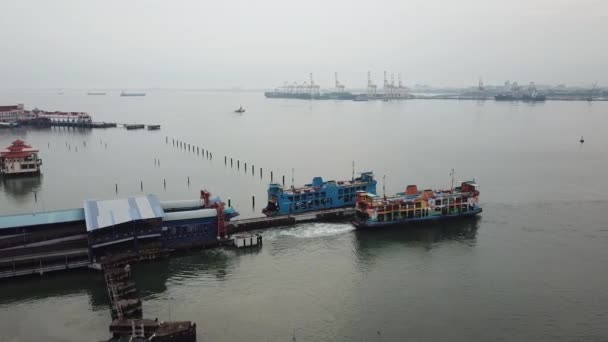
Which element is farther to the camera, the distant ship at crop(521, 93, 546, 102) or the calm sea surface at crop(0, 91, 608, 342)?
the distant ship at crop(521, 93, 546, 102)

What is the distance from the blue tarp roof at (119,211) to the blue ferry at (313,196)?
24.9 feet

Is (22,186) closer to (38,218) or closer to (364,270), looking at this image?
(38,218)

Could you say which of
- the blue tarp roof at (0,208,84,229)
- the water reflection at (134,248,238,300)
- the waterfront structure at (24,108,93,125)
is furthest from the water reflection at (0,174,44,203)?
the waterfront structure at (24,108,93,125)

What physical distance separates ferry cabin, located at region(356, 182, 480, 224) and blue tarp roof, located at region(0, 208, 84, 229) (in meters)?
14.8

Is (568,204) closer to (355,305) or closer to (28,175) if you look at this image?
(355,305)

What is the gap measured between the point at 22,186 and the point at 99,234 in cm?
2167

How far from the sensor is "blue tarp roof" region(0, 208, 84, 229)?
68.2 ft

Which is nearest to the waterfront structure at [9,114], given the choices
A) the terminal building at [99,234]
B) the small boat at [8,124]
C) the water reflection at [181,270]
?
the small boat at [8,124]

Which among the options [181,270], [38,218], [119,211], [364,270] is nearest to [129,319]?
[181,270]

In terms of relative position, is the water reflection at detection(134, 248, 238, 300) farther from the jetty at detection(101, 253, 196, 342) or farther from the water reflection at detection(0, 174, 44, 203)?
the water reflection at detection(0, 174, 44, 203)

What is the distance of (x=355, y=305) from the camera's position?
1797 centimetres

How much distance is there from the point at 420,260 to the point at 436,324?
6125 mm

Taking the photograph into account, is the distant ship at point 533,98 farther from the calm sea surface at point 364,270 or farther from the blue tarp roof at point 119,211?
the blue tarp roof at point 119,211

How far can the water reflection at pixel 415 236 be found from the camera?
2395 centimetres
